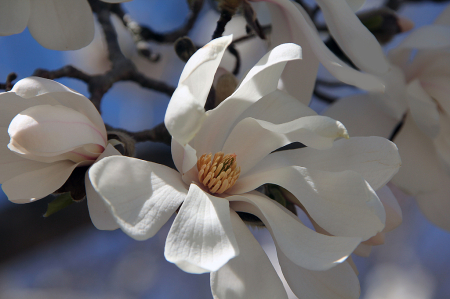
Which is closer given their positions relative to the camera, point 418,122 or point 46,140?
point 46,140

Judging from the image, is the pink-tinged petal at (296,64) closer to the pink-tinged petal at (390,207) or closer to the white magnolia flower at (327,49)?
the white magnolia flower at (327,49)

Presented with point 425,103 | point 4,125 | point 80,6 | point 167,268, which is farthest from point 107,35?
point 167,268

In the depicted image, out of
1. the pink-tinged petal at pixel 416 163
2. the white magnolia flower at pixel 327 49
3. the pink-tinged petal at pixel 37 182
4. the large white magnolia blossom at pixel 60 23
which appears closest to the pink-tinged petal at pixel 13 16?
the large white magnolia blossom at pixel 60 23

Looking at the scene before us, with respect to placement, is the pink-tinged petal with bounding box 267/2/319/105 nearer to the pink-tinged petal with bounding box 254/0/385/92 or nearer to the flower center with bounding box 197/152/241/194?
the pink-tinged petal with bounding box 254/0/385/92

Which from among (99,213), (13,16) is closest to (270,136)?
(99,213)

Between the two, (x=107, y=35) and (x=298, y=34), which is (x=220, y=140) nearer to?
(x=298, y=34)

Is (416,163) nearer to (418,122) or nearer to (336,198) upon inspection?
(418,122)
